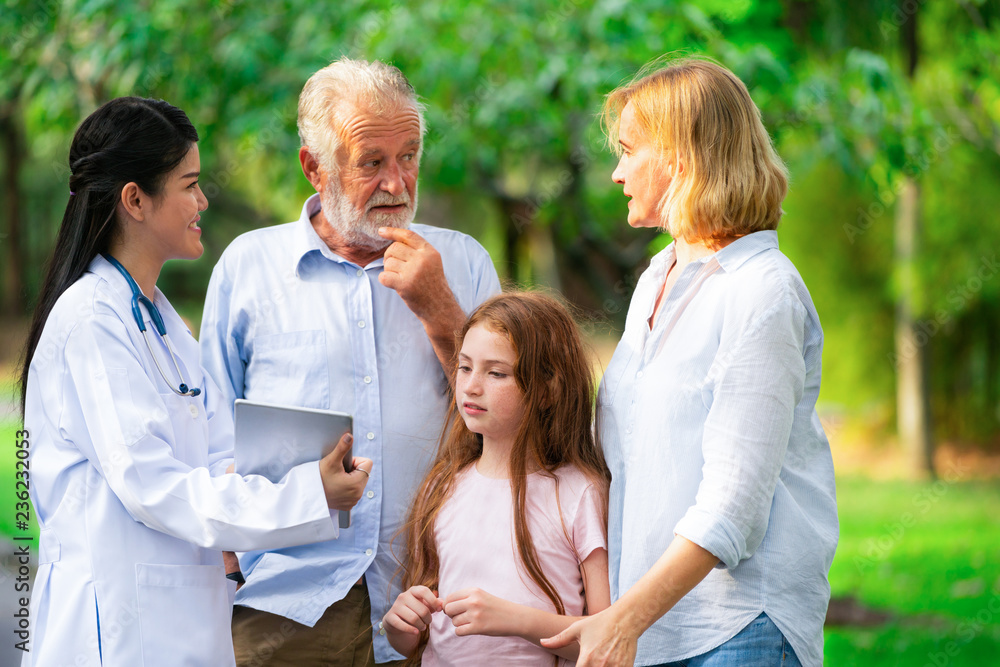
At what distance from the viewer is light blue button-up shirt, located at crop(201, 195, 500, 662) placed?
261 cm

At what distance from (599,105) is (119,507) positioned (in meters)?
2.07

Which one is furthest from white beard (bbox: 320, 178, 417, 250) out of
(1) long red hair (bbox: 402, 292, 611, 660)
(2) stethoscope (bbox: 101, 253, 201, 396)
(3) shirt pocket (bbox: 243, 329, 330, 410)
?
(2) stethoscope (bbox: 101, 253, 201, 396)

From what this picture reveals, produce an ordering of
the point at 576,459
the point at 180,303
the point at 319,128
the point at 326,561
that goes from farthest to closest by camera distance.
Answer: the point at 180,303 → the point at 319,128 → the point at 326,561 → the point at 576,459

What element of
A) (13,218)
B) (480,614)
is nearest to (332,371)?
(480,614)

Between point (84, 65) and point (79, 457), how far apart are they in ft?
15.0

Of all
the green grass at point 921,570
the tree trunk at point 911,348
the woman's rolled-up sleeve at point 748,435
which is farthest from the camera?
the tree trunk at point 911,348

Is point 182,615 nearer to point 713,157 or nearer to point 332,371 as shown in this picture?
point 332,371

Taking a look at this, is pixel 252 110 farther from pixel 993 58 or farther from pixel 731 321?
pixel 993 58

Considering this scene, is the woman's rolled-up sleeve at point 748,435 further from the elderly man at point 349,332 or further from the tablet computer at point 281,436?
the elderly man at point 349,332

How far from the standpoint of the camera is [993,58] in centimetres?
642

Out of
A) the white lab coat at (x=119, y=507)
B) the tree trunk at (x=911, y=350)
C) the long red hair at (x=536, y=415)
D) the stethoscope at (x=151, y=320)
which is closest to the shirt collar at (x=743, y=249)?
the long red hair at (x=536, y=415)

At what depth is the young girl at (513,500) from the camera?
90.0 inches

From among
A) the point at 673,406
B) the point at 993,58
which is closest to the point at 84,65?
the point at 673,406

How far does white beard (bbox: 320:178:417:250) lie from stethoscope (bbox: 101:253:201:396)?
662mm
